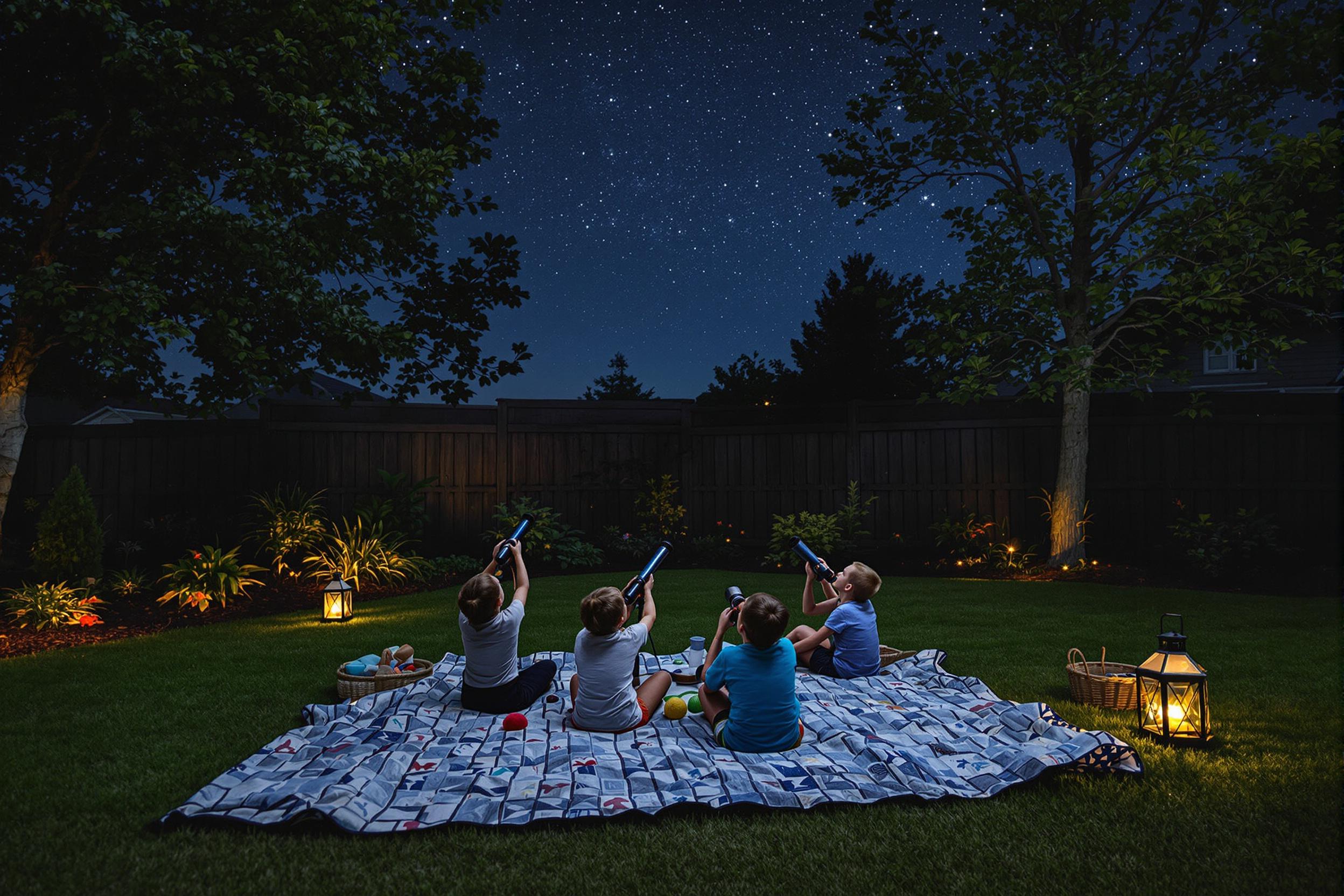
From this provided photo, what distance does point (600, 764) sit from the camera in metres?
3.32

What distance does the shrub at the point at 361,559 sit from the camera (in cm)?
906

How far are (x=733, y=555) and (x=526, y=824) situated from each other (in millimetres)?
9092

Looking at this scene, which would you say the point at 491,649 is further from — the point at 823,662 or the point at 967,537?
the point at 967,537

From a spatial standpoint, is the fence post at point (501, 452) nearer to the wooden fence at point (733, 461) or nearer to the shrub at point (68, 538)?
the wooden fence at point (733, 461)

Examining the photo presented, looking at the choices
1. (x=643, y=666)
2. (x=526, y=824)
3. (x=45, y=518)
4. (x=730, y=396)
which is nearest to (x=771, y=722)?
(x=526, y=824)

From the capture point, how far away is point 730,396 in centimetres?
2919

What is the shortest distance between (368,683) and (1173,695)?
4.35m

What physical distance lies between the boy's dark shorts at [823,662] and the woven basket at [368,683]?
2.66m

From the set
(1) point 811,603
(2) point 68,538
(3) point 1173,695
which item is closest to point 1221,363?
(1) point 811,603

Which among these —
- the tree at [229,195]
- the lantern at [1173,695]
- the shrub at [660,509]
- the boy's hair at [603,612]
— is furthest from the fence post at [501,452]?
the lantern at [1173,695]

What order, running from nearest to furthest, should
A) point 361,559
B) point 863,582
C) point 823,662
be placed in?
1. point 863,582
2. point 823,662
3. point 361,559

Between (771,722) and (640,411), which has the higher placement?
(640,411)

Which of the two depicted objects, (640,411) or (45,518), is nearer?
(45,518)

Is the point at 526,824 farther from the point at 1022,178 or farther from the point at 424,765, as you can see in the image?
the point at 1022,178
